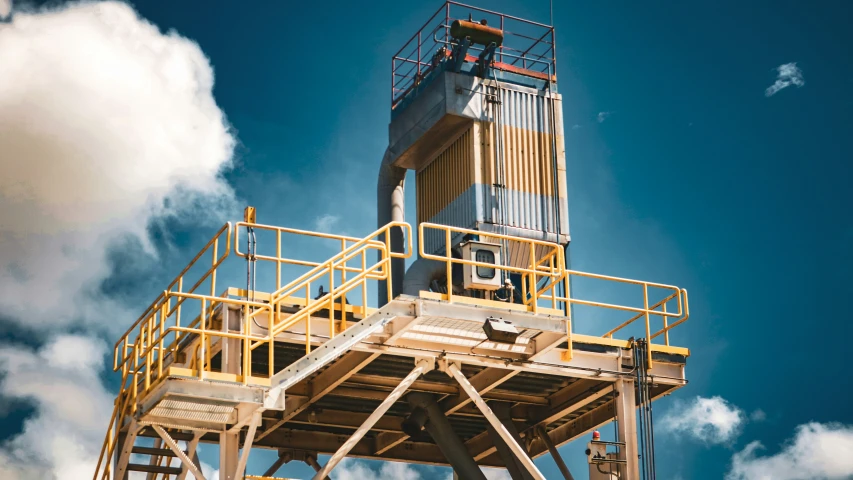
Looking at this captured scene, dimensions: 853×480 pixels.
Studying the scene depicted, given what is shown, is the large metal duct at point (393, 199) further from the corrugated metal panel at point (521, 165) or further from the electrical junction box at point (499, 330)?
the electrical junction box at point (499, 330)

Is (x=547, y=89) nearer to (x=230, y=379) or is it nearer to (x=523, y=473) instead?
(x=523, y=473)

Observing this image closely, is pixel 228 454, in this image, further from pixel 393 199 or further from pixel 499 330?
pixel 393 199

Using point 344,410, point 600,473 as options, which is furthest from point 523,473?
point 344,410

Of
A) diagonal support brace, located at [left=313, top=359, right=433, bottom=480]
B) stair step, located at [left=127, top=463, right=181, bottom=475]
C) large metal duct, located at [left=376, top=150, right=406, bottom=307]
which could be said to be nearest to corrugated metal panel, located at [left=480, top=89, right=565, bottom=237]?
large metal duct, located at [left=376, top=150, right=406, bottom=307]

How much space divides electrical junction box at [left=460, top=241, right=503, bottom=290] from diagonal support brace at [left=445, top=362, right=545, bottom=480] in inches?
60.5

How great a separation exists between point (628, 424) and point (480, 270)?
4.28m

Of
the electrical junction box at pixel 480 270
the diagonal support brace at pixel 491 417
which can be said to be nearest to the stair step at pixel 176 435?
the diagonal support brace at pixel 491 417

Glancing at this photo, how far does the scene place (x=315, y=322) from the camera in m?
22.8

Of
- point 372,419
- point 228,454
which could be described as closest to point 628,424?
point 372,419

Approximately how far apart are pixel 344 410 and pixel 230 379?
6672 mm

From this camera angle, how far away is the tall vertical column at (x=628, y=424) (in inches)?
952

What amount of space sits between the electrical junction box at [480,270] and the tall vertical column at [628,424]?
365cm

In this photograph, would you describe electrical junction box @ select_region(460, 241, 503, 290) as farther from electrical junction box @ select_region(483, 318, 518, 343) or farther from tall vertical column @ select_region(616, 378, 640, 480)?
tall vertical column @ select_region(616, 378, 640, 480)

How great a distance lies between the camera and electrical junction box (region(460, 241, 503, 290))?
22.8 m
